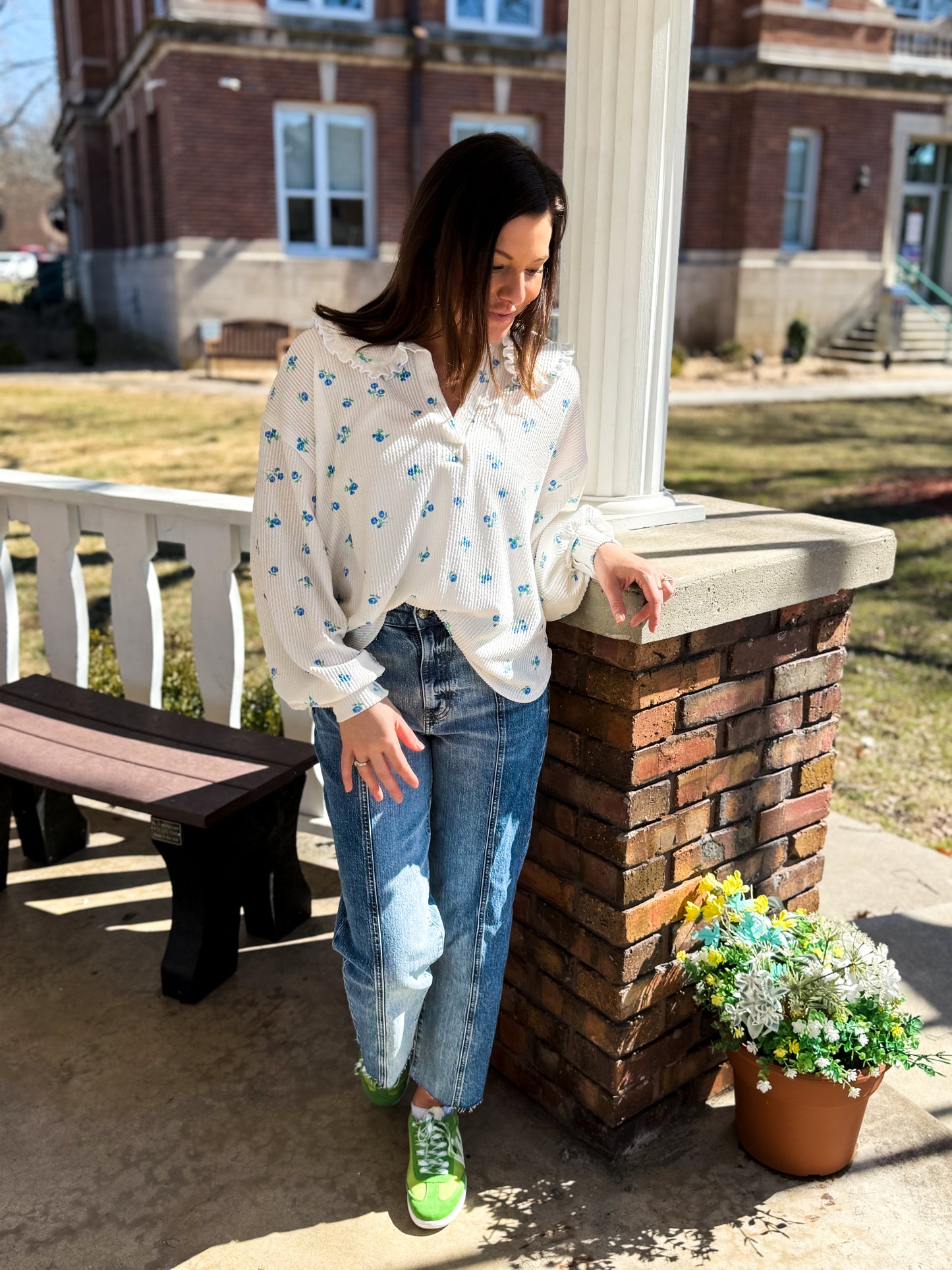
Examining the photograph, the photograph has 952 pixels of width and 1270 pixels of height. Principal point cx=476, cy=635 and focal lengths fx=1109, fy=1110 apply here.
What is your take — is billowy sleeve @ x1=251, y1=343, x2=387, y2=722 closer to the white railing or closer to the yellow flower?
the yellow flower

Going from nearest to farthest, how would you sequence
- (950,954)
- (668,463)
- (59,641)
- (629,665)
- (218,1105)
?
(629,665)
(218,1105)
(950,954)
(59,641)
(668,463)

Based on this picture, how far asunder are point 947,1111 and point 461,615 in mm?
1585

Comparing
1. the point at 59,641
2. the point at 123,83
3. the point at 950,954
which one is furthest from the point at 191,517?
the point at 123,83

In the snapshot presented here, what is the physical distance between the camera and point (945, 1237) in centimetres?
199

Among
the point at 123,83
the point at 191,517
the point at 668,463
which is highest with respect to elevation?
the point at 123,83

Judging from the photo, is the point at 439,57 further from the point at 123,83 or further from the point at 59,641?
the point at 59,641

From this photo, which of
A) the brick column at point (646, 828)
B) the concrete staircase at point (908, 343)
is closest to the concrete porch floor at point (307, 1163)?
the brick column at point (646, 828)

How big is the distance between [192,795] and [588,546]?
116cm

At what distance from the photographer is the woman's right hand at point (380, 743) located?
1.73m

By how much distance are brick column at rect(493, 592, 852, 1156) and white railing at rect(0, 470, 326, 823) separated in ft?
4.18

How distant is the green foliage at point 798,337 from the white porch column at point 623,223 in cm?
1739

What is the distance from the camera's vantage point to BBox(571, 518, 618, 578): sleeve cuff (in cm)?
195

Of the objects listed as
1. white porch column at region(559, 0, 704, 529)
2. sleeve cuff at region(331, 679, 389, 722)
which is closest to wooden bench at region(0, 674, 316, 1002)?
sleeve cuff at region(331, 679, 389, 722)

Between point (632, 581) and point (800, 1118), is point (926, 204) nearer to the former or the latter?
point (632, 581)
